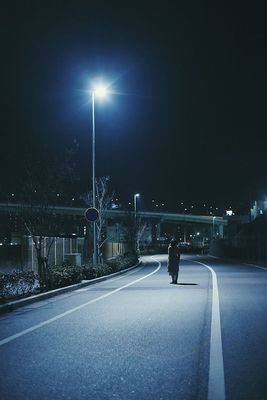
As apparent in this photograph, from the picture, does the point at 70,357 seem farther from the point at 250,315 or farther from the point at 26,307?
the point at 26,307

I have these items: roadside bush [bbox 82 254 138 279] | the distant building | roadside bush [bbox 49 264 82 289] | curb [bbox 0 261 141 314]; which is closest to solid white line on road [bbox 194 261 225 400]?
curb [bbox 0 261 141 314]

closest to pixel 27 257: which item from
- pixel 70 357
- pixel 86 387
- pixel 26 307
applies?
pixel 26 307

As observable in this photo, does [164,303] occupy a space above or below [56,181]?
below

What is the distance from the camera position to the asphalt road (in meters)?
5.97

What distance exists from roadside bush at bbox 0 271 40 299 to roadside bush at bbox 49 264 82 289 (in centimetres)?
143

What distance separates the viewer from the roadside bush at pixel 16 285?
49.1 ft

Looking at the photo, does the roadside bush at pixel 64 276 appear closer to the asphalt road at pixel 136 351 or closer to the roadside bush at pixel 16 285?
the roadside bush at pixel 16 285

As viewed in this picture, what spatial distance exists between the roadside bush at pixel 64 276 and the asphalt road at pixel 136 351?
187 inches

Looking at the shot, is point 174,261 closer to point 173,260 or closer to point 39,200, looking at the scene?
point 173,260

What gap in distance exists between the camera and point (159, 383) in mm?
6168

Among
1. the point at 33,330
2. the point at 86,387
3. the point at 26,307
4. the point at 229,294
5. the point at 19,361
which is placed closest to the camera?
the point at 86,387

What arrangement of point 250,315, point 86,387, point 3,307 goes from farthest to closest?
point 3,307 < point 250,315 < point 86,387

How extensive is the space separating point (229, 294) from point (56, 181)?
24.2ft

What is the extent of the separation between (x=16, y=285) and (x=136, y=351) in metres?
8.60
